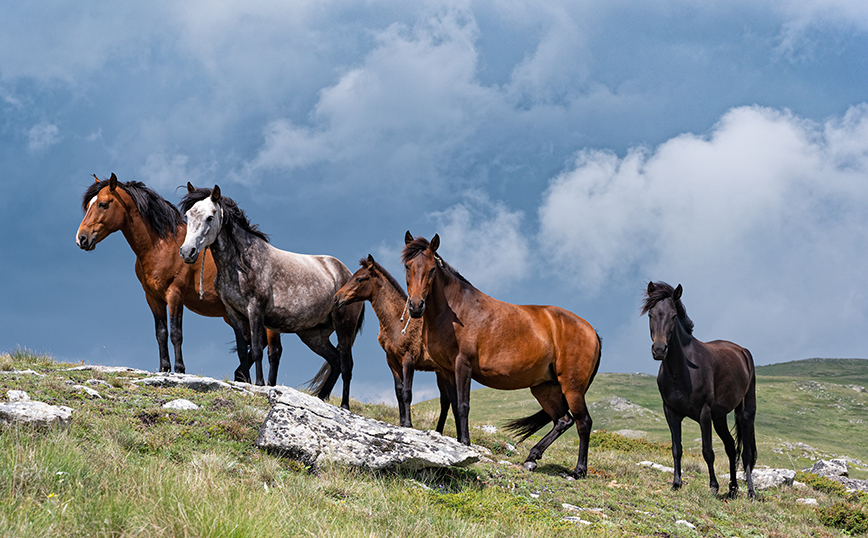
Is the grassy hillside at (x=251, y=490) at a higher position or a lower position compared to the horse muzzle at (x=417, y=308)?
lower

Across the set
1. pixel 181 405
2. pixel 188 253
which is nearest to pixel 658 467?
pixel 181 405

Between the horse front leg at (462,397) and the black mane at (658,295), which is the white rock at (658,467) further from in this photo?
the horse front leg at (462,397)

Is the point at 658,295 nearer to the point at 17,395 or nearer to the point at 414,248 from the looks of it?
the point at 414,248

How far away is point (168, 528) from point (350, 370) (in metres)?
9.35

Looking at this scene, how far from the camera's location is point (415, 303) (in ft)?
29.9

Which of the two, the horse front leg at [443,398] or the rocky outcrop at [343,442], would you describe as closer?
the rocky outcrop at [343,442]

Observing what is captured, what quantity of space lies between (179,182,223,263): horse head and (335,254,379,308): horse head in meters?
2.55

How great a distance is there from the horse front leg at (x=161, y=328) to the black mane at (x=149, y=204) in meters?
1.38

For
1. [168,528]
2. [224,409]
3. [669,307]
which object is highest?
[669,307]

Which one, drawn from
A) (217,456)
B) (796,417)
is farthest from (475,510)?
(796,417)

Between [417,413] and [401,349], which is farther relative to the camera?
[417,413]

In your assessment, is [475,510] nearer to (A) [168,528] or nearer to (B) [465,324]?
(A) [168,528]

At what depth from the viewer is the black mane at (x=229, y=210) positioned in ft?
38.8

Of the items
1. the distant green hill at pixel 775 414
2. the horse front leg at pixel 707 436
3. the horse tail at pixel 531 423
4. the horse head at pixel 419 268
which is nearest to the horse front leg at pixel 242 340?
the horse head at pixel 419 268
